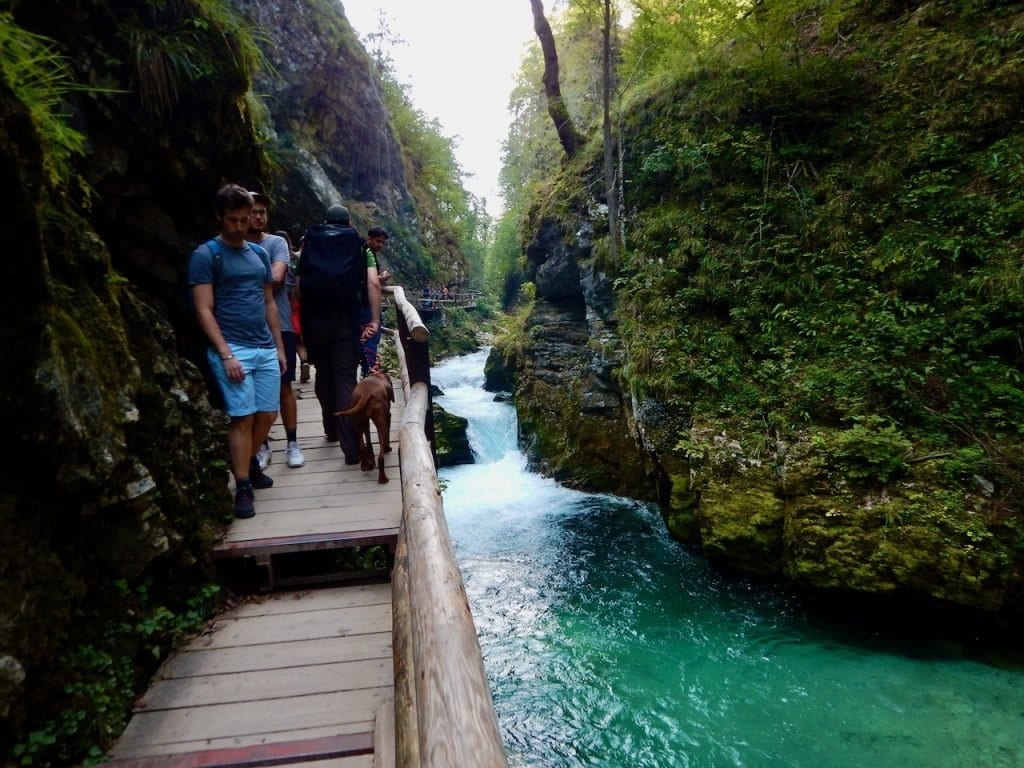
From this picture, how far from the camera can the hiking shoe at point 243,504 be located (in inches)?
135

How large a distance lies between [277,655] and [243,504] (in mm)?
1199

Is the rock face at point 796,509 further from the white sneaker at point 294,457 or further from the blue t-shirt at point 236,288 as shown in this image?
the blue t-shirt at point 236,288

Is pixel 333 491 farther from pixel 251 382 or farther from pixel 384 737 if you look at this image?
pixel 384 737

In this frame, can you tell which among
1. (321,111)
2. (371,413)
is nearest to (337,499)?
(371,413)

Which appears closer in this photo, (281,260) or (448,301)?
(281,260)

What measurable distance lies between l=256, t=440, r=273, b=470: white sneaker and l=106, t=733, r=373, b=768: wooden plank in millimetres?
2322

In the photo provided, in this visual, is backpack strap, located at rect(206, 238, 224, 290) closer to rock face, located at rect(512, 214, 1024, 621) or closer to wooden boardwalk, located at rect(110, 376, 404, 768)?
wooden boardwalk, located at rect(110, 376, 404, 768)

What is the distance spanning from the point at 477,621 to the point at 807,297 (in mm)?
6401

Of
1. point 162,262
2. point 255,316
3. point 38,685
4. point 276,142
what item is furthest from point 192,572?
point 276,142

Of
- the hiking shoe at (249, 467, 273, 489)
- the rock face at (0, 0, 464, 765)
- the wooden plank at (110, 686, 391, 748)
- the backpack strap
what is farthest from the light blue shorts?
the wooden plank at (110, 686, 391, 748)

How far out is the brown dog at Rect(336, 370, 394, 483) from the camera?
4.09 m

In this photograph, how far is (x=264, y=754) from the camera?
6.67 feet

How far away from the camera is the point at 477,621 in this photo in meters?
6.45

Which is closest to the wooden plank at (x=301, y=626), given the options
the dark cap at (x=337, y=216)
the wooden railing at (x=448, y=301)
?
the dark cap at (x=337, y=216)
